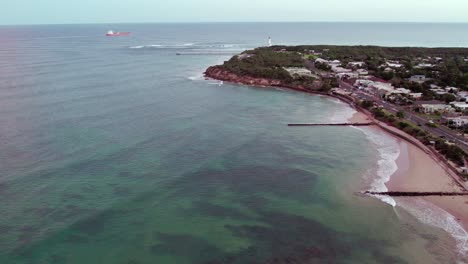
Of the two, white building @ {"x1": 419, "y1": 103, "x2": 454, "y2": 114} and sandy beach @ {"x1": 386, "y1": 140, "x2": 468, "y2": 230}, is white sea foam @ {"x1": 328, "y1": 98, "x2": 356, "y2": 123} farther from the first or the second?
sandy beach @ {"x1": 386, "y1": 140, "x2": 468, "y2": 230}

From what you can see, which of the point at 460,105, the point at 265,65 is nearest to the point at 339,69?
the point at 265,65

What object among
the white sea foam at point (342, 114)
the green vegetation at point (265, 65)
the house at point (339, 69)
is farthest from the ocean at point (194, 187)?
the house at point (339, 69)

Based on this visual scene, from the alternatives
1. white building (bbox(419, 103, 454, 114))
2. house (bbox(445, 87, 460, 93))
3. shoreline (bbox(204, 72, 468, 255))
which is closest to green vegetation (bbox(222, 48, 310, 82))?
house (bbox(445, 87, 460, 93))

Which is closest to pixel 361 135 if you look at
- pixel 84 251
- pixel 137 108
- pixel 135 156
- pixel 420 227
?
pixel 420 227

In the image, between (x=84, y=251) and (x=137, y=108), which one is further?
(x=137, y=108)

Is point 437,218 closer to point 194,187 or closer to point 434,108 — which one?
point 194,187

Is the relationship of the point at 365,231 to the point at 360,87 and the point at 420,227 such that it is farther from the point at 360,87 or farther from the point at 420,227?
the point at 360,87
